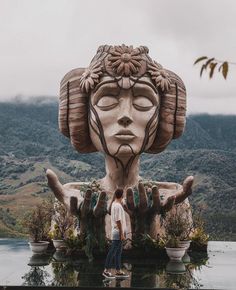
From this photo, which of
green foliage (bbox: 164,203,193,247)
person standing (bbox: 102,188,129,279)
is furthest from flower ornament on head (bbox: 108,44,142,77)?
person standing (bbox: 102,188,129,279)

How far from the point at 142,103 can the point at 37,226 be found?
3319 mm

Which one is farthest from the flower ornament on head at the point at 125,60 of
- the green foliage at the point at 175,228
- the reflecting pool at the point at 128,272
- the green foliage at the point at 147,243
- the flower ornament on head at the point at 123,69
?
the reflecting pool at the point at 128,272

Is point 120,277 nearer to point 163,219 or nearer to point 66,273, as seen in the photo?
point 66,273

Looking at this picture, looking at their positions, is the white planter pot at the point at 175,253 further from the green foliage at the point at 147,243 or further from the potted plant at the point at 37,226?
the potted plant at the point at 37,226

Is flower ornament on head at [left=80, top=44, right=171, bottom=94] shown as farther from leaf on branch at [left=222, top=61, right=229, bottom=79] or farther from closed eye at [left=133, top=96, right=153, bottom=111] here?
leaf on branch at [left=222, top=61, right=229, bottom=79]

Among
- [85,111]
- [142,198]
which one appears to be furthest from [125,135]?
[142,198]

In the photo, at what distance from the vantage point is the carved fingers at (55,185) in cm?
1138

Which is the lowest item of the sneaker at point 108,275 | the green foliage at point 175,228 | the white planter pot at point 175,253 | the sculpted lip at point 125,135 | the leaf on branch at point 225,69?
the sneaker at point 108,275

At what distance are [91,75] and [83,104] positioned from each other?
2.30ft

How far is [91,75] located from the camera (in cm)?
1188

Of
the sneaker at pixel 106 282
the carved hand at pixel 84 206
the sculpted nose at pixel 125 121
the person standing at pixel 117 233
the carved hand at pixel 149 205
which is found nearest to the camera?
the sneaker at pixel 106 282

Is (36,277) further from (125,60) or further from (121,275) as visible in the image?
(125,60)

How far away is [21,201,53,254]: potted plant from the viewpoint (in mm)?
11711

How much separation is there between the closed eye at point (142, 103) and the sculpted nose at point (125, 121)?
1.30 feet
